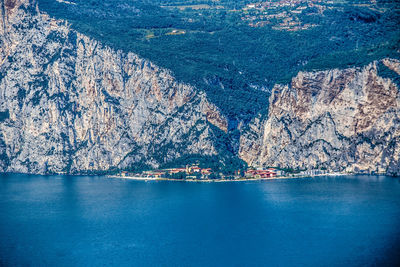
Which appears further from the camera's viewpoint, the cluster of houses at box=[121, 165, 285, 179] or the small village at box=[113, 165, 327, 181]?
the cluster of houses at box=[121, 165, 285, 179]


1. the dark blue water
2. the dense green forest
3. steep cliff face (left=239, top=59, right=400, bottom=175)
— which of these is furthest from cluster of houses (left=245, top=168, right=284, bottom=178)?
the dense green forest

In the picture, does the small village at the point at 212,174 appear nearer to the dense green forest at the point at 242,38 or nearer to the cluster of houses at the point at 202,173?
the cluster of houses at the point at 202,173

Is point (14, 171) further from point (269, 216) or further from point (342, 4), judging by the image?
point (342, 4)

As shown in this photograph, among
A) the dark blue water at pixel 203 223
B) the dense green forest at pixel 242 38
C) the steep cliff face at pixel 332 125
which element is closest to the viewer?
the dark blue water at pixel 203 223

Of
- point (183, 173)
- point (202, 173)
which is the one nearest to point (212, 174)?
point (202, 173)

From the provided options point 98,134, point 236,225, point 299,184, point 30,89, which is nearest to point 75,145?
point 98,134

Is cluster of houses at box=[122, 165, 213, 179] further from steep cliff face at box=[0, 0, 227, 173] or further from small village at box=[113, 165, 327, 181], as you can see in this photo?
steep cliff face at box=[0, 0, 227, 173]

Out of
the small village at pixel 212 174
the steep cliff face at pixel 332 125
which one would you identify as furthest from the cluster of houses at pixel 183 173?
the steep cliff face at pixel 332 125

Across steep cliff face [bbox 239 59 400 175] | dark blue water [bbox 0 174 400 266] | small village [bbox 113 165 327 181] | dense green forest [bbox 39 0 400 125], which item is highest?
dense green forest [bbox 39 0 400 125]
